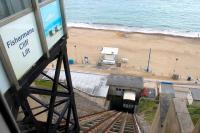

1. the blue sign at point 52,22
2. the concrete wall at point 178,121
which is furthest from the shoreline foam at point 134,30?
the blue sign at point 52,22

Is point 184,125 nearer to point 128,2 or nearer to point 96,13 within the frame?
point 96,13

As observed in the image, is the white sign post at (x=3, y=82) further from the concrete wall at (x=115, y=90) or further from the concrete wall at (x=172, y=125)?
the concrete wall at (x=115, y=90)

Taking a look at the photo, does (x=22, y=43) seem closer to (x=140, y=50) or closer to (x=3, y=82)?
(x=3, y=82)

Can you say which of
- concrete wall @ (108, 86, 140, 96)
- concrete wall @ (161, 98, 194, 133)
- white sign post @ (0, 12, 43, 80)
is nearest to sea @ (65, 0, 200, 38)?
concrete wall @ (108, 86, 140, 96)

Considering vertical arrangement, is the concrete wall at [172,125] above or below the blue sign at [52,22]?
below

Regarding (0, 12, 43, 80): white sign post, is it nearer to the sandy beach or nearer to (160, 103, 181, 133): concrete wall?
(160, 103, 181, 133): concrete wall
